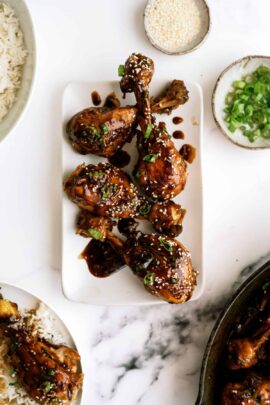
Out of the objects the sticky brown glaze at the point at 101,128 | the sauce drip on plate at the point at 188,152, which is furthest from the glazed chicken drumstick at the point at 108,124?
the sauce drip on plate at the point at 188,152

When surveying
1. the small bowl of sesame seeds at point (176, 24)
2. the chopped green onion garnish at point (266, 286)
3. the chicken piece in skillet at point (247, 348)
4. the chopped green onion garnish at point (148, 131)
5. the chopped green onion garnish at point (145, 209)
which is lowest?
the chicken piece in skillet at point (247, 348)

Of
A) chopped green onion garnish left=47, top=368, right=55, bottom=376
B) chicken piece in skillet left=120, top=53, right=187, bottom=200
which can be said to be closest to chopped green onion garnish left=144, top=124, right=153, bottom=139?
chicken piece in skillet left=120, top=53, right=187, bottom=200

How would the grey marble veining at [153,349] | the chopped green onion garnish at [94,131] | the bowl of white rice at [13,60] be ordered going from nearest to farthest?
the chopped green onion garnish at [94,131]
the bowl of white rice at [13,60]
the grey marble veining at [153,349]

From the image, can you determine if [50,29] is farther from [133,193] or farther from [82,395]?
[82,395]

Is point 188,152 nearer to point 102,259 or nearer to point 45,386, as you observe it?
point 102,259

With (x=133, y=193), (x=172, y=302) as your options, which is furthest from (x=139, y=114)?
(x=172, y=302)

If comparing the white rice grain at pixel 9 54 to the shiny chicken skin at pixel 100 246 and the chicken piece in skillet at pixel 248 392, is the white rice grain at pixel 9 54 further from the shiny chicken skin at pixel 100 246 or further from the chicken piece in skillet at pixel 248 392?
the chicken piece in skillet at pixel 248 392

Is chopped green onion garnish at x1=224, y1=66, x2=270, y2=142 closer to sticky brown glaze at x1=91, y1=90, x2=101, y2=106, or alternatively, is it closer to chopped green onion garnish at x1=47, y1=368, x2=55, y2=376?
sticky brown glaze at x1=91, y1=90, x2=101, y2=106

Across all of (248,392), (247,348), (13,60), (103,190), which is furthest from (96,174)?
(248,392)
